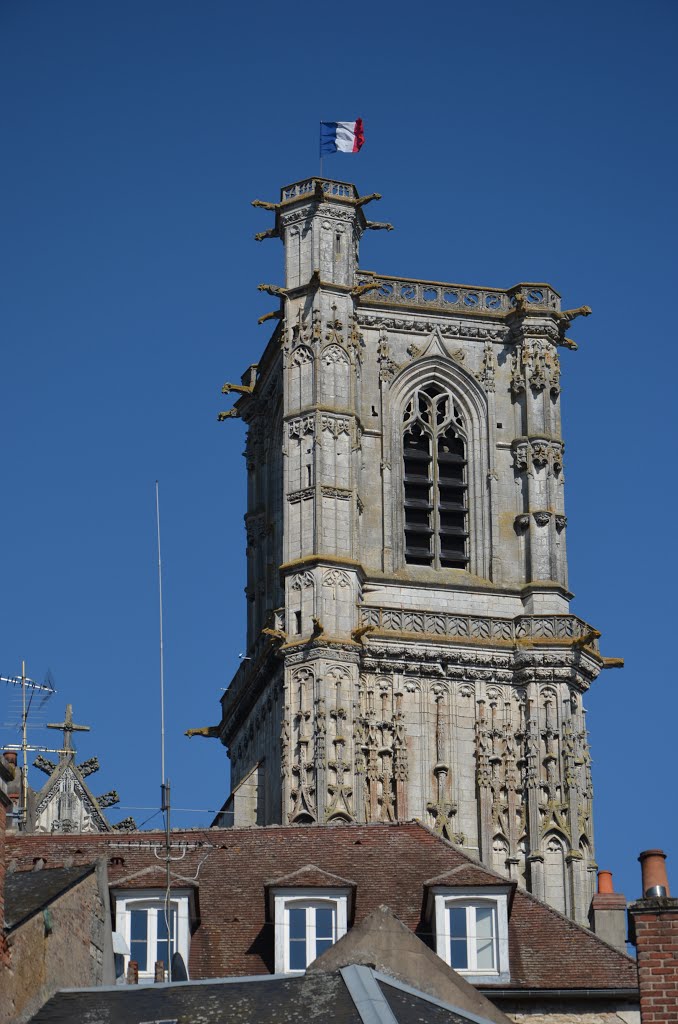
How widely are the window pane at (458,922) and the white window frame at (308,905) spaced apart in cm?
131

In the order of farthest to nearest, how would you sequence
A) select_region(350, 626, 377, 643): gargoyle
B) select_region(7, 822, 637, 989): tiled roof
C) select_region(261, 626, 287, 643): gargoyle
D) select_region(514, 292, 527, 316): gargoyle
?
select_region(514, 292, 527, 316): gargoyle → select_region(261, 626, 287, 643): gargoyle → select_region(350, 626, 377, 643): gargoyle → select_region(7, 822, 637, 989): tiled roof

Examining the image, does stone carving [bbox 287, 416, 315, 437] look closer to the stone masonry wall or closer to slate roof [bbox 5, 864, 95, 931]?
slate roof [bbox 5, 864, 95, 931]

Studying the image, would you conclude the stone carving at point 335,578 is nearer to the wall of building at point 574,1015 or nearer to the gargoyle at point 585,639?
the gargoyle at point 585,639

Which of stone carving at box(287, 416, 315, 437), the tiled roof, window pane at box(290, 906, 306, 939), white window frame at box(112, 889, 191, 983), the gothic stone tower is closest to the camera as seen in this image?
the tiled roof

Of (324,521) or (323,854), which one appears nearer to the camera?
(323,854)

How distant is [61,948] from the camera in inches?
1125

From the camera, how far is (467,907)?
3469 centimetres

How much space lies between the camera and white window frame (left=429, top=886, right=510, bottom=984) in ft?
112

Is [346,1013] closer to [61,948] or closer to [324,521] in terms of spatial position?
[61,948]

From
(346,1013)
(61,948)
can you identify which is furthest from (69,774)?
(346,1013)

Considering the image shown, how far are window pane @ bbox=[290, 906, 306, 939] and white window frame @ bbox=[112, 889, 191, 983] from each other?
4.11 feet

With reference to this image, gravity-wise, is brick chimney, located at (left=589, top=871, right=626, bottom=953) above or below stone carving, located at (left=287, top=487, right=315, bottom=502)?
below

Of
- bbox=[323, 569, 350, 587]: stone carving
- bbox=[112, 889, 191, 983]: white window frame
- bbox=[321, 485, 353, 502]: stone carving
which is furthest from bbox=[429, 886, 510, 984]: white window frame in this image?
bbox=[321, 485, 353, 502]: stone carving

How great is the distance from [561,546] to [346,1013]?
3974 cm
